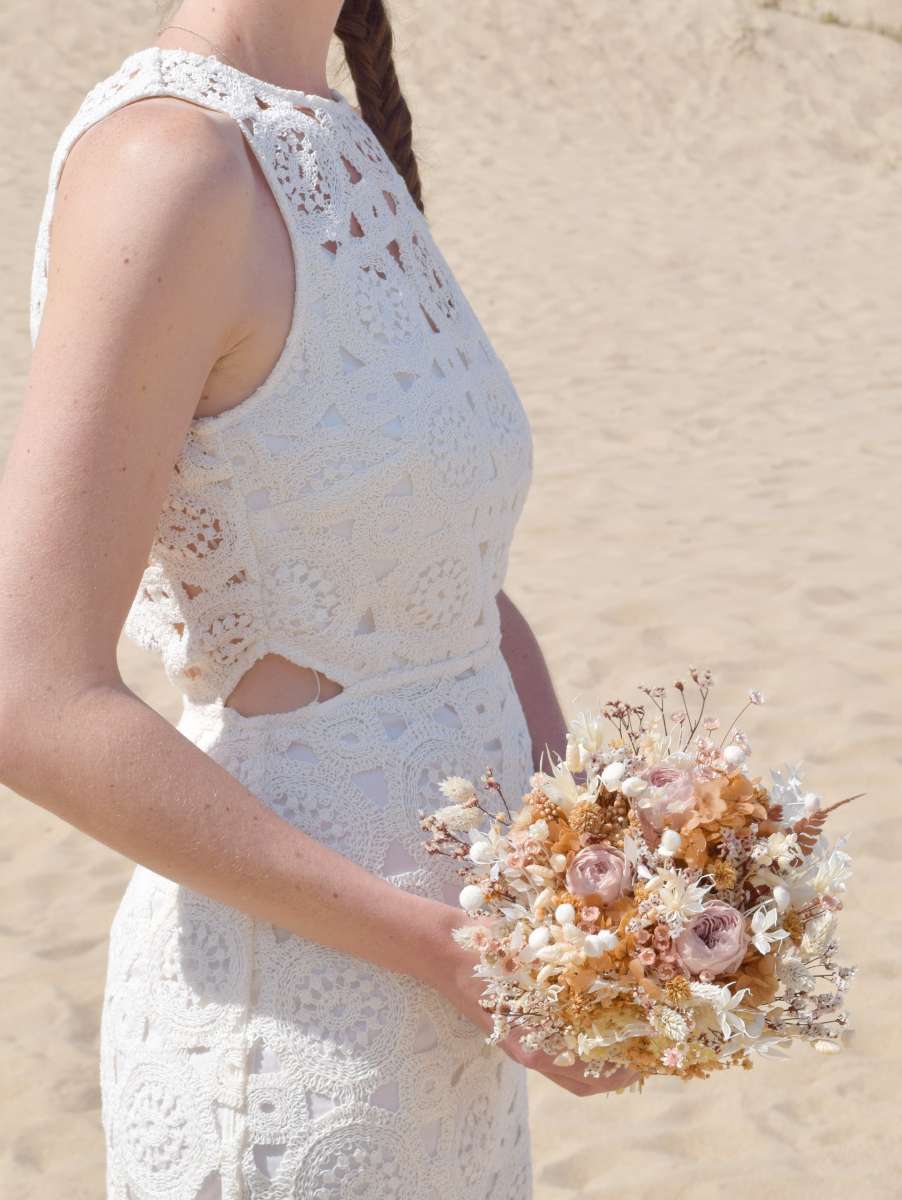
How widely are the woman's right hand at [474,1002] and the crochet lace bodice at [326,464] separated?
283 millimetres

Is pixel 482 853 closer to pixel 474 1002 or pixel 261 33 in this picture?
pixel 474 1002

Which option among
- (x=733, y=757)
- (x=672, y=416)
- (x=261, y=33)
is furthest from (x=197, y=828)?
(x=672, y=416)

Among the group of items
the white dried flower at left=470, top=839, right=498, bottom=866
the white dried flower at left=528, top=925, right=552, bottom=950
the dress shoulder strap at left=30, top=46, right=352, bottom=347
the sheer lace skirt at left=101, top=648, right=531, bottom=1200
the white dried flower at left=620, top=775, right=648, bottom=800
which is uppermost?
the dress shoulder strap at left=30, top=46, right=352, bottom=347

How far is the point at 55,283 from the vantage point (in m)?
1.19

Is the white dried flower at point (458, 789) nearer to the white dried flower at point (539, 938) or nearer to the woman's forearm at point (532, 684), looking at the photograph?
the white dried flower at point (539, 938)

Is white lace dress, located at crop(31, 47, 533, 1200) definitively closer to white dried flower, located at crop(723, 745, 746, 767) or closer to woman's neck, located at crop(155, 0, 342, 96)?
woman's neck, located at crop(155, 0, 342, 96)

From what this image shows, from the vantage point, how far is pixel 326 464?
134 centimetres

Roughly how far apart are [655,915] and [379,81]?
4.33 feet

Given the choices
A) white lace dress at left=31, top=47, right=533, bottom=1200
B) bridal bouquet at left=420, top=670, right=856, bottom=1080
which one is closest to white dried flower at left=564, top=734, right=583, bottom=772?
bridal bouquet at left=420, top=670, right=856, bottom=1080

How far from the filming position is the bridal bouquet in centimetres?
119

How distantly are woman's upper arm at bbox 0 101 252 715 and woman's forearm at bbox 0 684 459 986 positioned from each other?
0.13ft

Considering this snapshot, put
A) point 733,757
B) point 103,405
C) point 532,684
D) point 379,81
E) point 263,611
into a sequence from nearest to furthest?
point 103,405 < point 733,757 < point 263,611 < point 532,684 < point 379,81

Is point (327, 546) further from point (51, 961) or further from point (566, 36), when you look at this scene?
point (566, 36)

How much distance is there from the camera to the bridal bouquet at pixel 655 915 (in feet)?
3.91
